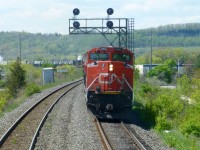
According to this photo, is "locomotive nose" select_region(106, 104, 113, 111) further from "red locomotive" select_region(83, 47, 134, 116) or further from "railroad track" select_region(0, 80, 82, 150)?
"railroad track" select_region(0, 80, 82, 150)

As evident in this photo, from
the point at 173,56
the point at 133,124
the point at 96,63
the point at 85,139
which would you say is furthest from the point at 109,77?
the point at 173,56

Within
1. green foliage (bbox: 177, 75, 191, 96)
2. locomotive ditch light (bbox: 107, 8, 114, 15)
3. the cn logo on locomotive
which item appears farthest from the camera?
green foliage (bbox: 177, 75, 191, 96)

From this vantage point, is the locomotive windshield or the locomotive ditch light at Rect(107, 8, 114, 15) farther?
the locomotive ditch light at Rect(107, 8, 114, 15)

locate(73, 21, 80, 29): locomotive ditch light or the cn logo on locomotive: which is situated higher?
locate(73, 21, 80, 29): locomotive ditch light

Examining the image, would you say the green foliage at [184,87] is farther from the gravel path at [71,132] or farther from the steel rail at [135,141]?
the steel rail at [135,141]

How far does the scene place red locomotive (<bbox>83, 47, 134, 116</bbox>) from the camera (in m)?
21.2

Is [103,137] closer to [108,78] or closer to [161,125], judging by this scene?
[161,125]

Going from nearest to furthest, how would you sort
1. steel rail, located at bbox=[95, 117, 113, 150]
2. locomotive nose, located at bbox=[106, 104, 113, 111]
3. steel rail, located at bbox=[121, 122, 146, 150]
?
steel rail, located at bbox=[95, 117, 113, 150], steel rail, located at bbox=[121, 122, 146, 150], locomotive nose, located at bbox=[106, 104, 113, 111]

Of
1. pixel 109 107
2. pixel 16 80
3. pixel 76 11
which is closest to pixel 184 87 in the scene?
pixel 76 11

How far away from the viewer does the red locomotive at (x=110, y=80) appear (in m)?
21.2

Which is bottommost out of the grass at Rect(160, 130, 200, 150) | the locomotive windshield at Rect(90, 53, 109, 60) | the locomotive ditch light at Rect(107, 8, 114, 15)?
the grass at Rect(160, 130, 200, 150)

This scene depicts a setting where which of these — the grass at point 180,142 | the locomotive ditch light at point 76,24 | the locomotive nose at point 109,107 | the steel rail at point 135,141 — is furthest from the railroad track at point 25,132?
the locomotive ditch light at point 76,24

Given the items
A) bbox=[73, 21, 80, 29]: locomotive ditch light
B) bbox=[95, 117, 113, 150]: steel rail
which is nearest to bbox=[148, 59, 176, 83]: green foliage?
bbox=[73, 21, 80, 29]: locomotive ditch light

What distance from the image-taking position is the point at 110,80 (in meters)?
21.1
